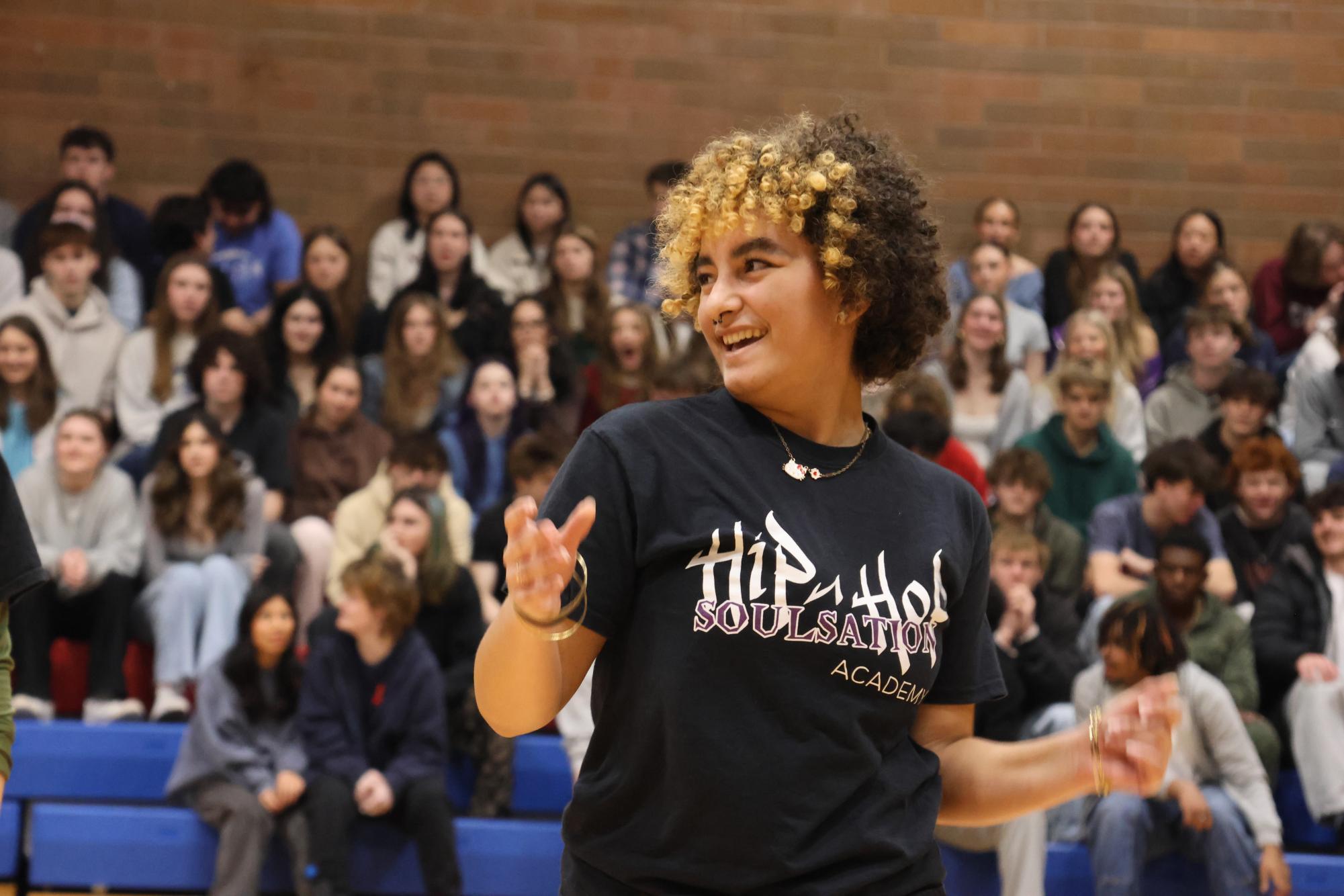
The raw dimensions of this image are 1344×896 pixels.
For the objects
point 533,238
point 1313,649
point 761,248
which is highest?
point 533,238

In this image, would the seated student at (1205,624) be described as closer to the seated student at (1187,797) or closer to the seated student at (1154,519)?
the seated student at (1187,797)

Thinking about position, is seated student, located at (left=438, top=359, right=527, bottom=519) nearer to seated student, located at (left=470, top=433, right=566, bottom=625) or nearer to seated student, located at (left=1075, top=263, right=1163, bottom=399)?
seated student, located at (left=470, top=433, right=566, bottom=625)

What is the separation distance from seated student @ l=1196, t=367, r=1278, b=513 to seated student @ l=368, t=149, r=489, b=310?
323cm

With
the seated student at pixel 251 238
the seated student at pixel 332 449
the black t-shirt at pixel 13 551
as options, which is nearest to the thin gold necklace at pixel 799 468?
the black t-shirt at pixel 13 551

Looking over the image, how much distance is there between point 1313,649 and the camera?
4934 millimetres

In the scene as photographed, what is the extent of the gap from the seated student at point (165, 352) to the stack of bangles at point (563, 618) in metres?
4.53

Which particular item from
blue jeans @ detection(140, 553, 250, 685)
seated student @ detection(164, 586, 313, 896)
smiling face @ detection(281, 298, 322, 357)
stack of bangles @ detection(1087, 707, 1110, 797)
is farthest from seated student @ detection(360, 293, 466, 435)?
stack of bangles @ detection(1087, 707, 1110, 797)

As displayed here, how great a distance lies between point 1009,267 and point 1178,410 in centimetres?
115

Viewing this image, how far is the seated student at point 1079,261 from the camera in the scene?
7.20m

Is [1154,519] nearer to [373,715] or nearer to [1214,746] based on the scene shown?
[1214,746]

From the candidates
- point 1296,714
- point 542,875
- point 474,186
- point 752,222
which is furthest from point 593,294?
point 752,222

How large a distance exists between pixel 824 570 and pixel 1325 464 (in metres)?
4.94

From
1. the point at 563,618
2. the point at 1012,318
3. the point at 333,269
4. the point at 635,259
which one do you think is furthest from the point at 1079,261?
the point at 563,618

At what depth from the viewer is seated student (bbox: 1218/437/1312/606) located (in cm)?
529
